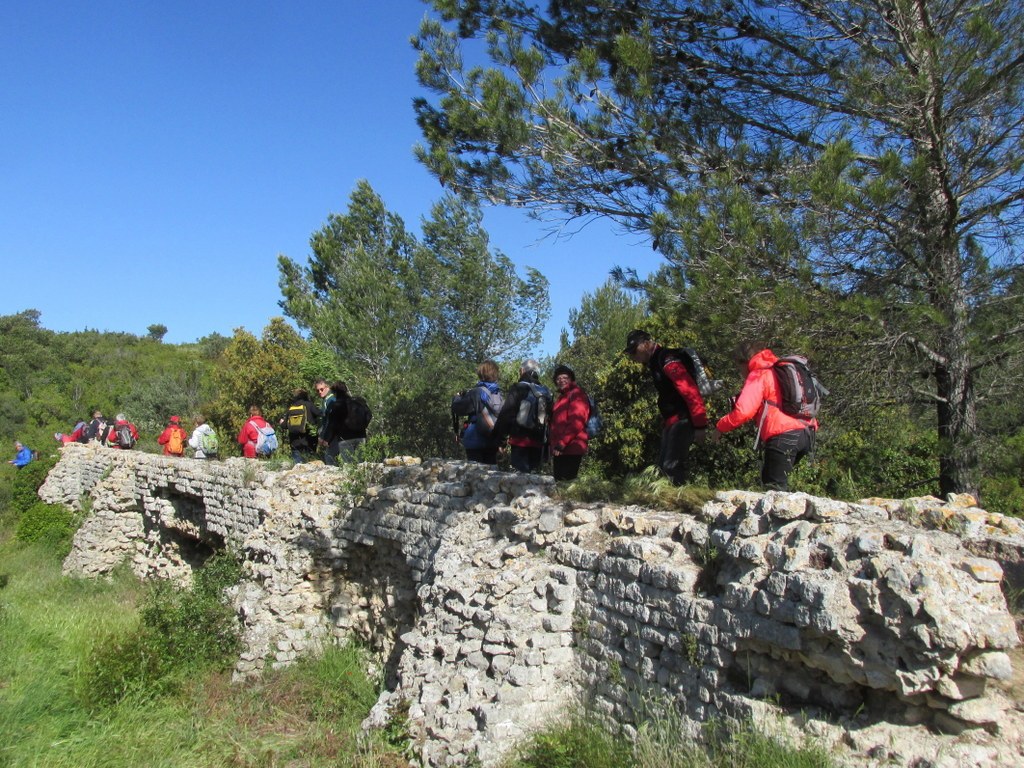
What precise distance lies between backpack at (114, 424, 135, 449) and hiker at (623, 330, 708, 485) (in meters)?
13.9

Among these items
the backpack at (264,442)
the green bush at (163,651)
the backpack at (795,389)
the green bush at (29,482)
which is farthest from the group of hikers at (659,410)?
the green bush at (29,482)

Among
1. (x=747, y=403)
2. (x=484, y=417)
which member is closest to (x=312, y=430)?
(x=484, y=417)

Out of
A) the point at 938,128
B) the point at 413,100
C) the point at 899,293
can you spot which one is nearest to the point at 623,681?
the point at 899,293

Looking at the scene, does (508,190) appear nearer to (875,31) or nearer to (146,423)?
(875,31)

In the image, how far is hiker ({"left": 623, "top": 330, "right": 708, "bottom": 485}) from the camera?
5.34m

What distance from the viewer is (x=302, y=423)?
1018 cm

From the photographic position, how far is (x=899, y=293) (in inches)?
238

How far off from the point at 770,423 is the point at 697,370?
2.58ft

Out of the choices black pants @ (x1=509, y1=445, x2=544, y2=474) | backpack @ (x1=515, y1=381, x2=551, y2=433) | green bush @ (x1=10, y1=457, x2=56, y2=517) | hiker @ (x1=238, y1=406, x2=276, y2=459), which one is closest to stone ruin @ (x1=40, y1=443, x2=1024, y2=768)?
black pants @ (x1=509, y1=445, x2=544, y2=474)

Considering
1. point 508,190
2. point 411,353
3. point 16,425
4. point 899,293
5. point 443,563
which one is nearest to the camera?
point 443,563

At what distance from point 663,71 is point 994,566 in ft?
17.7

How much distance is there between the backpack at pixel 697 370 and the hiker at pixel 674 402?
1 centimetres

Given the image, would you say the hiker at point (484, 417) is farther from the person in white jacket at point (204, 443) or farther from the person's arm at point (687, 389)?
the person in white jacket at point (204, 443)

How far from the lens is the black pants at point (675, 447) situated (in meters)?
5.50
